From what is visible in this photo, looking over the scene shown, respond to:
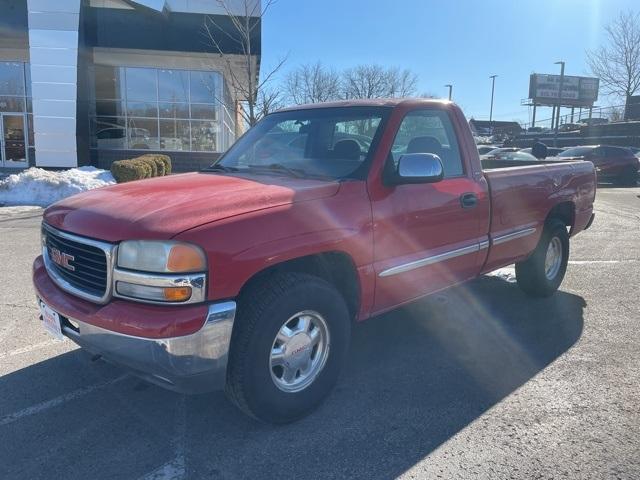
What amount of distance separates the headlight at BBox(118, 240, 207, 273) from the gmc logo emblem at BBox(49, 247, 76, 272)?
0.63 metres

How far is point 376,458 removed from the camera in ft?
9.32

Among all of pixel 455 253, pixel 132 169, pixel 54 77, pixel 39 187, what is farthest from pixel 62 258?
pixel 54 77

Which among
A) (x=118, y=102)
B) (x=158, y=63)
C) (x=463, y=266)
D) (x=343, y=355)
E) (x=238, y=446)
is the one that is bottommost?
(x=238, y=446)

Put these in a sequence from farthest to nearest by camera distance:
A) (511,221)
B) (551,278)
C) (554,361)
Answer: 1. (551,278)
2. (511,221)
3. (554,361)

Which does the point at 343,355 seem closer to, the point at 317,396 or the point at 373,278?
the point at 317,396

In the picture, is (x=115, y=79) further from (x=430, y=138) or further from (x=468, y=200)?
(x=468, y=200)

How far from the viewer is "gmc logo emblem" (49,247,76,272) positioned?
9.90 feet

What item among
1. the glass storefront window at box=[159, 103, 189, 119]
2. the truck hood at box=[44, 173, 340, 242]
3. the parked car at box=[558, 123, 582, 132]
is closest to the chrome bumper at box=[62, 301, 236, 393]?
the truck hood at box=[44, 173, 340, 242]

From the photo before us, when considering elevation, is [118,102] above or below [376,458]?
above

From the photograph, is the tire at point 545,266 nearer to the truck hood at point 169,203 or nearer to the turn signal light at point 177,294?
the truck hood at point 169,203

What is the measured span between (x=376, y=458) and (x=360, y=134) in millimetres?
2181

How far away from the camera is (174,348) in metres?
2.51

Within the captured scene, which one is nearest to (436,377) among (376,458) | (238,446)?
(376,458)

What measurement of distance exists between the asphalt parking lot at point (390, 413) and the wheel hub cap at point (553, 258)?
28.1 inches
